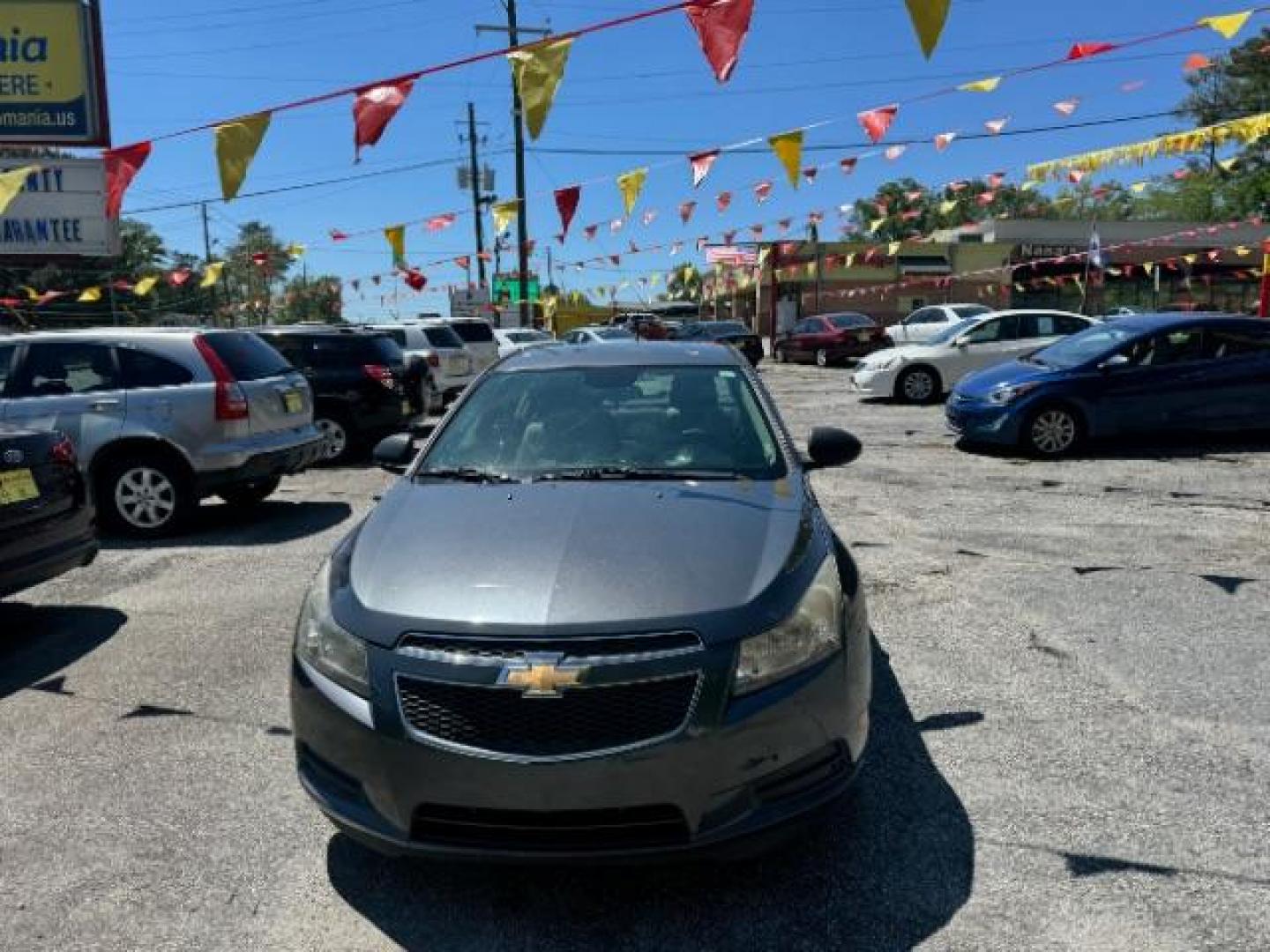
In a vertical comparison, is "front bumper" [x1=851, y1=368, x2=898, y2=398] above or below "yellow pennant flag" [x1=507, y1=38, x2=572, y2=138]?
below

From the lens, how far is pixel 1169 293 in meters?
44.5

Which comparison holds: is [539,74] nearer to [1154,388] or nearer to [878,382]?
[1154,388]

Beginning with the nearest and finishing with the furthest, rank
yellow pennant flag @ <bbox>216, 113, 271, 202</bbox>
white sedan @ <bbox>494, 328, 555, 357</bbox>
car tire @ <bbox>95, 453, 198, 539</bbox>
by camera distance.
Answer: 1. car tire @ <bbox>95, 453, 198, 539</bbox>
2. yellow pennant flag @ <bbox>216, 113, 271, 202</bbox>
3. white sedan @ <bbox>494, 328, 555, 357</bbox>

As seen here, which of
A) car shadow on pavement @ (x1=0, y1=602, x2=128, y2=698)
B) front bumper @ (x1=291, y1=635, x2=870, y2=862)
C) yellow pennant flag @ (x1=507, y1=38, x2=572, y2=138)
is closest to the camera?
front bumper @ (x1=291, y1=635, x2=870, y2=862)

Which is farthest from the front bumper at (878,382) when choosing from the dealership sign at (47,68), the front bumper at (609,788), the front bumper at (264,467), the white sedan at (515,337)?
the dealership sign at (47,68)

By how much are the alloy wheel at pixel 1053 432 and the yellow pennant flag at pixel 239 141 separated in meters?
8.20

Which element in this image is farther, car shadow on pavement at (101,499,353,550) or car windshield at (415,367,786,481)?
car shadow on pavement at (101,499,353,550)

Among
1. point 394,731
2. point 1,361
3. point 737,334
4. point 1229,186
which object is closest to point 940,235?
point 1229,186

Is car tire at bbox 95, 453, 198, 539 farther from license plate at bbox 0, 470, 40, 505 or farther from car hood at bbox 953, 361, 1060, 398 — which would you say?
car hood at bbox 953, 361, 1060, 398

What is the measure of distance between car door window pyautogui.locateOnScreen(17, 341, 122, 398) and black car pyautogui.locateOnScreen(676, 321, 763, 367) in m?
18.4

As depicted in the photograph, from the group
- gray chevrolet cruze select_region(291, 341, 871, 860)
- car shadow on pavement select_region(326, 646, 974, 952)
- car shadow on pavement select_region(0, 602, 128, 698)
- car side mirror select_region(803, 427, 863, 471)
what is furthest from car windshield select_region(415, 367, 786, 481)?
car shadow on pavement select_region(0, 602, 128, 698)

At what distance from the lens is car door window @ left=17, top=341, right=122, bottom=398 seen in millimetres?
7578

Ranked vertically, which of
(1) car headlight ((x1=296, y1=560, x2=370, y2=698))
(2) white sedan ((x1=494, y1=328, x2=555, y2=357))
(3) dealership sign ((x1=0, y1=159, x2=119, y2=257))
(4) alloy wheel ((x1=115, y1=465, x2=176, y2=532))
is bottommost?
(4) alloy wheel ((x1=115, y1=465, x2=176, y2=532))

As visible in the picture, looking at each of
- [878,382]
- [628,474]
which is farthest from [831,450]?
[878,382]
